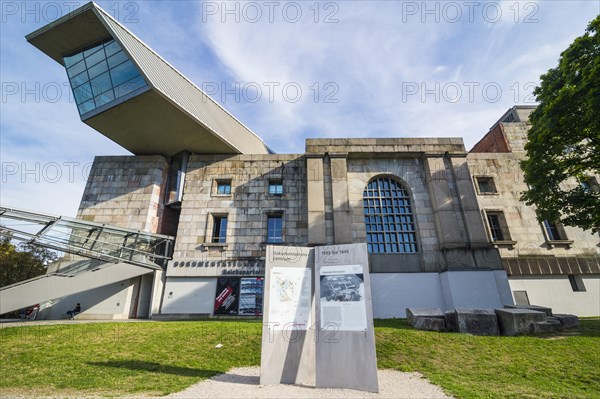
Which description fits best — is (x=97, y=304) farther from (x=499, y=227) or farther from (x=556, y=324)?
(x=499, y=227)

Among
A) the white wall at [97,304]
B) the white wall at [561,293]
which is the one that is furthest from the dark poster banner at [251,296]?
the white wall at [561,293]

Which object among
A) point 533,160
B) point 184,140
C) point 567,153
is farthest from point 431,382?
point 184,140

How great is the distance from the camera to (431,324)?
11.9m

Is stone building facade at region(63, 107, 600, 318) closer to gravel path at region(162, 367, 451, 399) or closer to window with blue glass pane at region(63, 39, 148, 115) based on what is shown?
window with blue glass pane at region(63, 39, 148, 115)

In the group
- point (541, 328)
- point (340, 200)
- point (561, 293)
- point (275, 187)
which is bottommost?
point (541, 328)

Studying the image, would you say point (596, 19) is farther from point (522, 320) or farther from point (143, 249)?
point (143, 249)

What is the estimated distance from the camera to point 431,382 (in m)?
7.05

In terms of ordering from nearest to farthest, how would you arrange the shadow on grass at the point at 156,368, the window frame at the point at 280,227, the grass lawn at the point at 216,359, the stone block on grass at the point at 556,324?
the grass lawn at the point at 216,359
the shadow on grass at the point at 156,368
the stone block on grass at the point at 556,324
the window frame at the point at 280,227

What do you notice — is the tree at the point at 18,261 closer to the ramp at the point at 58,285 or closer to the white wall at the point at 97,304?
the white wall at the point at 97,304

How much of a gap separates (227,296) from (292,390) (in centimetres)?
1406

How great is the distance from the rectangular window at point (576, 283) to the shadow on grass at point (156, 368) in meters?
25.5

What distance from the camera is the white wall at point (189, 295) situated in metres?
19.3

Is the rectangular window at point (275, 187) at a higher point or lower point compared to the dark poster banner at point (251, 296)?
higher

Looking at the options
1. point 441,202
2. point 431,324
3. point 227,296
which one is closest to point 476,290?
point 441,202
